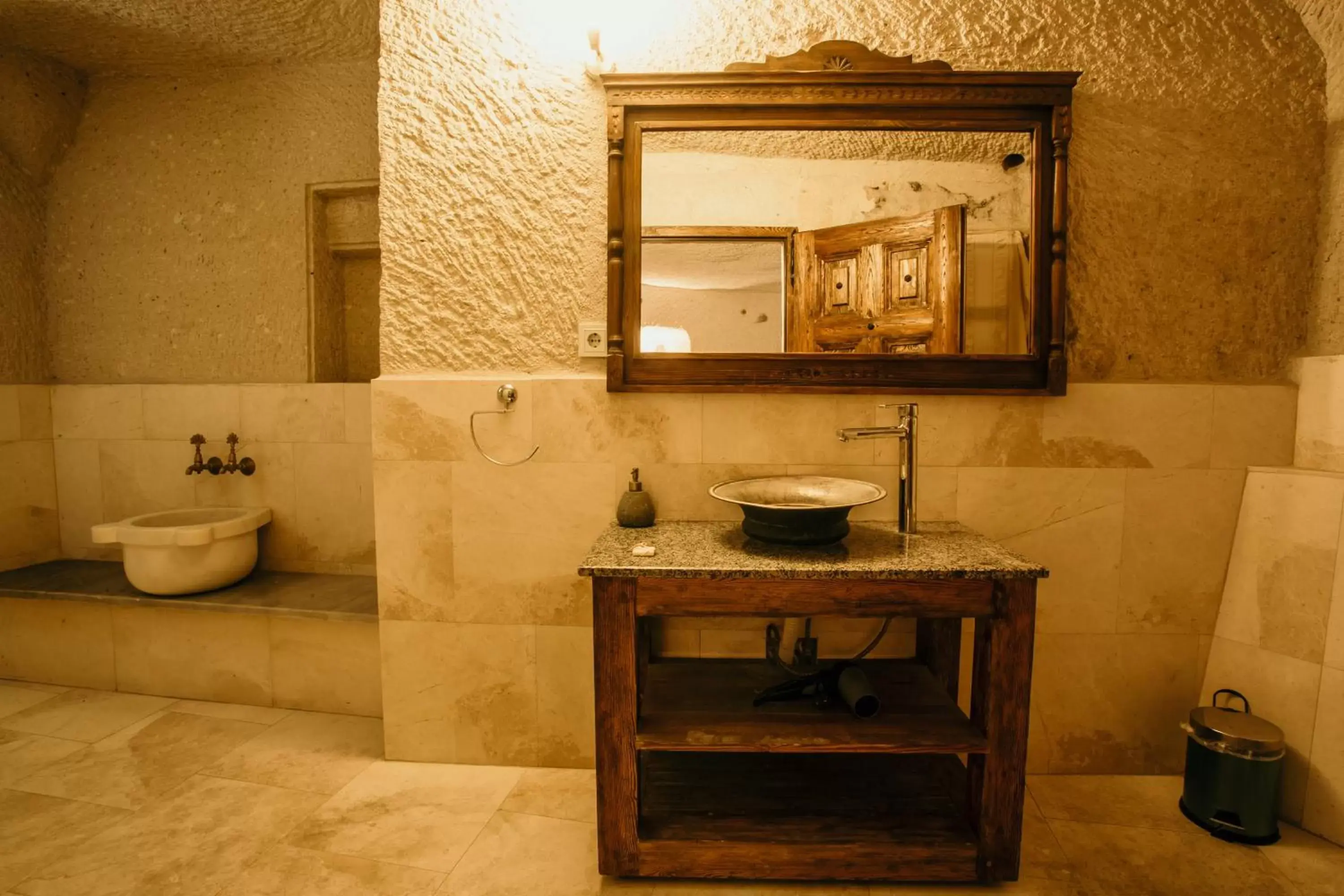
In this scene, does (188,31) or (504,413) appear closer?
(504,413)

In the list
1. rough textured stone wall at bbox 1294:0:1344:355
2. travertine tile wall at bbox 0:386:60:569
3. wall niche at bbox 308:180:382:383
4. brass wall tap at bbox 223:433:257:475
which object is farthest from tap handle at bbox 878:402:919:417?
travertine tile wall at bbox 0:386:60:569

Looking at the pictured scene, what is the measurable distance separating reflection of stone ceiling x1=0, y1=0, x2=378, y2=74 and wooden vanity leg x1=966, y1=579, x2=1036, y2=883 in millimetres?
2583

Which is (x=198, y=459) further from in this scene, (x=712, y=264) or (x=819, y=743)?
(x=819, y=743)

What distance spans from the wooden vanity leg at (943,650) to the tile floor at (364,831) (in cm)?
38

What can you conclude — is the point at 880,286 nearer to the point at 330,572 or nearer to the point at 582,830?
the point at 582,830

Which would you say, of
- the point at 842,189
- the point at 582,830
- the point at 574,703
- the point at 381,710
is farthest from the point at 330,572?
the point at 842,189

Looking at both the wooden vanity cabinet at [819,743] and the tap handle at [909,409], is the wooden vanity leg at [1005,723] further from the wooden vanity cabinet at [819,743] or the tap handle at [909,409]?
the tap handle at [909,409]

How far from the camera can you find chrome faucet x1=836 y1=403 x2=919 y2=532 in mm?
1484

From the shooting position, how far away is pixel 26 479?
2.48 meters

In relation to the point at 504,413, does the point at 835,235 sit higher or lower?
higher

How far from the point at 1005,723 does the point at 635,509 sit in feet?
3.06

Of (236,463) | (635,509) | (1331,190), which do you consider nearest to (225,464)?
(236,463)

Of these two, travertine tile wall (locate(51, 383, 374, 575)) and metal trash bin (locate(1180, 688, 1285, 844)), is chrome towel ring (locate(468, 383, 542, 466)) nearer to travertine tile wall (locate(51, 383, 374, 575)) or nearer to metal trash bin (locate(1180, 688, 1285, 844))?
travertine tile wall (locate(51, 383, 374, 575))

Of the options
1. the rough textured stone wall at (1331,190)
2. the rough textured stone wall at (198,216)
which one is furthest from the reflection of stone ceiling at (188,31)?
the rough textured stone wall at (1331,190)
